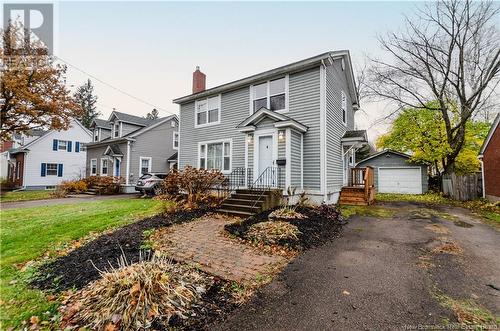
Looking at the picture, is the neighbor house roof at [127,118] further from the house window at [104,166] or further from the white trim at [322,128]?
the white trim at [322,128]

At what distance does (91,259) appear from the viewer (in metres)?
4.33

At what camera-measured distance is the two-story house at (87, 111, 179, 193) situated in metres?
18.8

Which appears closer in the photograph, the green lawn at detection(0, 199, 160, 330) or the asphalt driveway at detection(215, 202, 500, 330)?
the asphalt driveway at detection(215, 202, 500, 330)

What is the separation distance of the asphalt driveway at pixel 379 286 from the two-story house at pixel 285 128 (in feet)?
14.5

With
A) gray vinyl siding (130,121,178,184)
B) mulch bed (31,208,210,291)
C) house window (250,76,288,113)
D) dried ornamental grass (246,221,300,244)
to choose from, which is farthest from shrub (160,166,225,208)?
gray vinyl siding (130,121,178,184)

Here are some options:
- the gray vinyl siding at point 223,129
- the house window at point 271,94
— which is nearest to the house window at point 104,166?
the gray vinyl siding at point 223,129

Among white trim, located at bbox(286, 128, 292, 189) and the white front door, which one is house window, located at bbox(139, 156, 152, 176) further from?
A: white trim, located at bbox(286, 128, 292, 189)

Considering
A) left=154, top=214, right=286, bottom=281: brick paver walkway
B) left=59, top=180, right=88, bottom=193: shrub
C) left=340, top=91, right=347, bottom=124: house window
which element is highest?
left=340, top=91, right=347, bottom=124: house window

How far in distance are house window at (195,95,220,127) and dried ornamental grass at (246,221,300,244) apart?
846cm

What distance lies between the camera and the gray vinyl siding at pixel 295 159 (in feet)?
31.6

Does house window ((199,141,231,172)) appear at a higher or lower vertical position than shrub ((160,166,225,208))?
higher

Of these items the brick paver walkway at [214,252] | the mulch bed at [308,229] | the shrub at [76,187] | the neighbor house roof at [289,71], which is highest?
the neighbor house roof at [289,71]

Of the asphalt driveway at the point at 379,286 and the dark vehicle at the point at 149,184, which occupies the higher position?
the dark vehicle at the point at 149,184

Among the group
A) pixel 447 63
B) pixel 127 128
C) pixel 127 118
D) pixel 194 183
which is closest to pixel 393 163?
pixel 447 63
